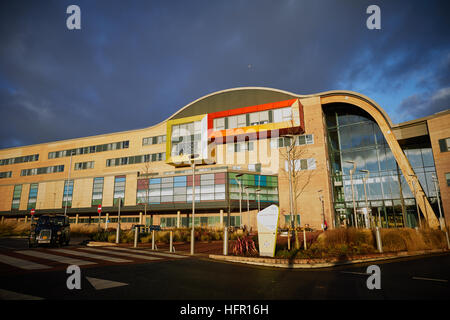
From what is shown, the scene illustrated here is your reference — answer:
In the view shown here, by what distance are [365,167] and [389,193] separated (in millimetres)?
4833

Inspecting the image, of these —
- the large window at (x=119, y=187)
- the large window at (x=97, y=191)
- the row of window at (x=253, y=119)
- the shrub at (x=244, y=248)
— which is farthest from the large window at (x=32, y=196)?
the shrub at (x=244, y=248)

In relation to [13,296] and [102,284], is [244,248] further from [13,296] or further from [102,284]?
[13,296]

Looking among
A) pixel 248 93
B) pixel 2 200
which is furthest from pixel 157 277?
pixel 2 200

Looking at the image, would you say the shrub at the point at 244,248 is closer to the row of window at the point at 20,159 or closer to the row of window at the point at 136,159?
the row of window at the point at 136,159

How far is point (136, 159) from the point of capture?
53156 mm

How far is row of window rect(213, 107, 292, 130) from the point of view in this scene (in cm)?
4250

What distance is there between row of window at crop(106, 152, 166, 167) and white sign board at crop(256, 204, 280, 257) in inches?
1635

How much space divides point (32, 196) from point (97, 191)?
1938 cm

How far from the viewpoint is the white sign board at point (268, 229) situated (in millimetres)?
11453

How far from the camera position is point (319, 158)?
40.1 meters

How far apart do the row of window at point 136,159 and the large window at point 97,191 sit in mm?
3833

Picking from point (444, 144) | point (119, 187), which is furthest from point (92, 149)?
point (444, 144)

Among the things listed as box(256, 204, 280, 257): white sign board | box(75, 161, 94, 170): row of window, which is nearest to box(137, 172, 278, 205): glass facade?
box(75, 161, 94, 170): row of window

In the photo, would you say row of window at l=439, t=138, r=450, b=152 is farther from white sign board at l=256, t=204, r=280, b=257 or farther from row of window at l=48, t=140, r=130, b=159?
row of window at l=48, t=140, r=130, b=159
